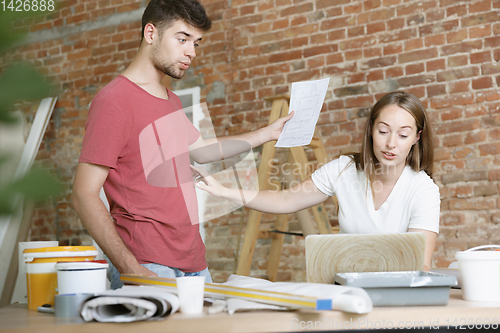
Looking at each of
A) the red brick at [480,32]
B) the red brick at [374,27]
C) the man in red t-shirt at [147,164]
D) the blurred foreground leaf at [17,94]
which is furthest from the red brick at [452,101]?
the blurred foreground leaf at [17,94]

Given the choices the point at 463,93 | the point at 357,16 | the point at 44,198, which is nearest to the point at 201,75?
the point at 357,16

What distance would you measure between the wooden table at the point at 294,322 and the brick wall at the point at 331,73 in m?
2.07

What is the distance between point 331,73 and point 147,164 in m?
1.92

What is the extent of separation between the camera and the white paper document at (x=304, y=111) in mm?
1574

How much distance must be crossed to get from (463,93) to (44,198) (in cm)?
280

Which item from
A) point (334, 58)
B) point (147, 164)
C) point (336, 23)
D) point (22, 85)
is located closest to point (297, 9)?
point (336, 23)

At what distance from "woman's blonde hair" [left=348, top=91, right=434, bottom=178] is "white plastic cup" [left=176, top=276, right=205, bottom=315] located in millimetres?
1052

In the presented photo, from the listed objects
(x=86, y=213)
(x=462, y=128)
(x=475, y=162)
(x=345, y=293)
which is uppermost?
(x=462, y=128)

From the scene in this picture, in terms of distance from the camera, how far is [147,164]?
1.42 meters

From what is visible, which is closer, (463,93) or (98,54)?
(463,93)

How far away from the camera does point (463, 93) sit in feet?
8.88

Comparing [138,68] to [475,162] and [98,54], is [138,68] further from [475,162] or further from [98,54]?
[98,54]

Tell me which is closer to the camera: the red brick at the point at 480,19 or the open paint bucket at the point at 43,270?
the open paint bucket at the point at 43,270

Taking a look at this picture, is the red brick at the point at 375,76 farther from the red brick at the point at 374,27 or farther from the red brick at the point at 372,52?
the red brick at the point at 374,27
